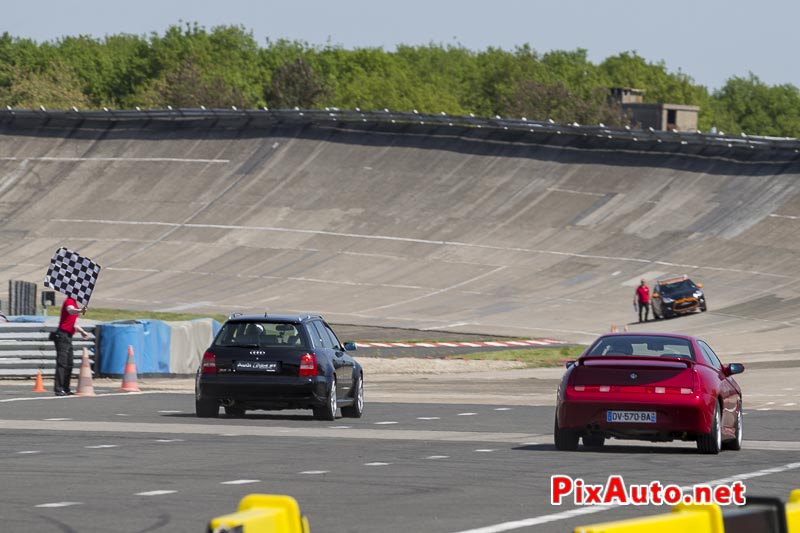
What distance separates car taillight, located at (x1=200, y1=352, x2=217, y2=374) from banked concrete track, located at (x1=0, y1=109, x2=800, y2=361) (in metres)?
28.9

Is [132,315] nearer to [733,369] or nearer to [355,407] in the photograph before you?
[355,407]

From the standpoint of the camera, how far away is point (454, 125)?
265 feet

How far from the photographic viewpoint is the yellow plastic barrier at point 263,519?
4.58 meters

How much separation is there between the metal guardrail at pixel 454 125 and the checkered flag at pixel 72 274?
140ft

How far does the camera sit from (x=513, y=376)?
34531 millimetres

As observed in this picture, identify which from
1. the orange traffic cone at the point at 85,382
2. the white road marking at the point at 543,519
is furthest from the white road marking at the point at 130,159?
the white road marking at the point at 543,519

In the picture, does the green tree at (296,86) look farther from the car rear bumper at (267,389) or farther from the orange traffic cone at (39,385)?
the car rear bumper at (267,389)

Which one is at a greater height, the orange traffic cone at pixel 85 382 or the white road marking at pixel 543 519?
the orange traffic cone at pixel 85 382

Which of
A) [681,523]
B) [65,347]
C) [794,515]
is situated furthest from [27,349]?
[681,523]

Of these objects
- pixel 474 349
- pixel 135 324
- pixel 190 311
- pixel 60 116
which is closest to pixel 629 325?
pixel 474 349

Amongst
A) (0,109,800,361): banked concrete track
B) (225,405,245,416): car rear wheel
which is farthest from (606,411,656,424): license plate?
(0,109,800,361): banked concrete track

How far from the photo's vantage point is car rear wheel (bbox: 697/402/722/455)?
16453 millimetres

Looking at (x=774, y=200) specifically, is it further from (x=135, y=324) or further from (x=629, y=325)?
(x=135, y=324)

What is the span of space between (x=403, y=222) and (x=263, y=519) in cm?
6679
